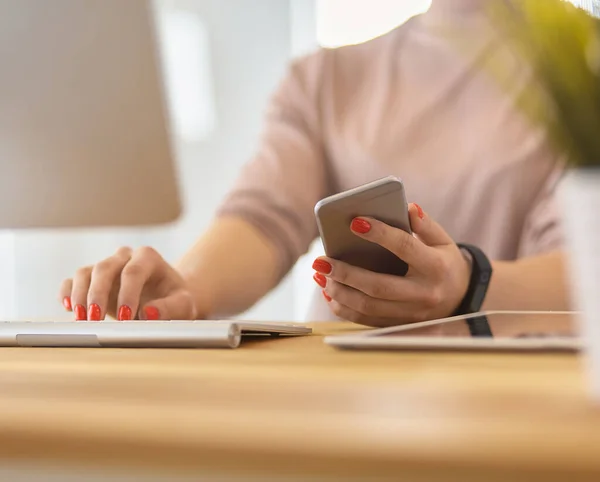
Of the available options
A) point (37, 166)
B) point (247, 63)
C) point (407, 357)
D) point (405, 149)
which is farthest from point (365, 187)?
point (247, 63)

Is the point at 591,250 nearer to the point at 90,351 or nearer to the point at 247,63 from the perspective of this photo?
the point at 90,351

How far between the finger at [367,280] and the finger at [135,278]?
189mm

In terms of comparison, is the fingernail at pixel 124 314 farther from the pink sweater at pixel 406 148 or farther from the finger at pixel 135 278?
the pink sweater at pixel 406 148

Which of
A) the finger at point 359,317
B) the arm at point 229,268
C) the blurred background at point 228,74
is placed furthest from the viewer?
the blurred background at point 228,74

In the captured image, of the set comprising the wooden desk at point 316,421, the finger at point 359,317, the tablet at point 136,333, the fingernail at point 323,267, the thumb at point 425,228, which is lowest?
the wooden desk at point 316,421

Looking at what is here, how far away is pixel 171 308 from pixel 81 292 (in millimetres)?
90

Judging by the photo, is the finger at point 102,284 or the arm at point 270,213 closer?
the finger at point 102,284

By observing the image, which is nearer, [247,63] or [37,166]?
[37,166]

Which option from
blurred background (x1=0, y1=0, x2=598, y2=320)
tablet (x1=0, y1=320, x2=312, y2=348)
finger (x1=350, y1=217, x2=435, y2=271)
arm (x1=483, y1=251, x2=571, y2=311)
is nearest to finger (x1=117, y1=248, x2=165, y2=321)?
tablet (x1=0, y1=320, x2=312, y2=348)

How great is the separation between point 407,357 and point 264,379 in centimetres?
8

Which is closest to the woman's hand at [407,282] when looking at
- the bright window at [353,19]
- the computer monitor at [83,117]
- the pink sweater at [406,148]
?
the computer monitor at [83,117]

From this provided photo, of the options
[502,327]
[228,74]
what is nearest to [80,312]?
[502,327]

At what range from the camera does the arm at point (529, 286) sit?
0.78 m

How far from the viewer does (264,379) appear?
273 millimetres
